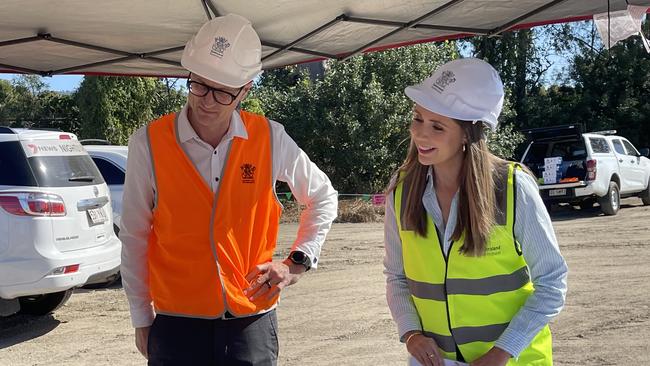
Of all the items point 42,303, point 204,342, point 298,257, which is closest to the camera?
point 204,342

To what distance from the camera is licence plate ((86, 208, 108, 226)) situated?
7.59m


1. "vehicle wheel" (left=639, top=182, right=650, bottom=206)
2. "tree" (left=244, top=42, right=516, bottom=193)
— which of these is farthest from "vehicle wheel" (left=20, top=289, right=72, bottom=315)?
"vehicle wheel" (left=639, top=182, right=650, bottom=206)

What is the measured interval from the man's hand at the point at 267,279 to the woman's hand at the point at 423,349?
1.69 feet

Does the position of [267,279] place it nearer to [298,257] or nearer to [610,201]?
[298,257]

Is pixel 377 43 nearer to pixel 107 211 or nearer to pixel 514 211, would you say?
pixel 514 211

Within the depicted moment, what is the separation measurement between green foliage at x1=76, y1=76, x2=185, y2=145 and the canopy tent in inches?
680

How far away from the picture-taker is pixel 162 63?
461 cm

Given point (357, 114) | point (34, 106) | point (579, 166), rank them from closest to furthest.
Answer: point (579, 166), point (357, 114), point (34, 106)

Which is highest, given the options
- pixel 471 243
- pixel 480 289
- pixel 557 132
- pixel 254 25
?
pixel 254 25

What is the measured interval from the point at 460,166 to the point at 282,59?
252cm

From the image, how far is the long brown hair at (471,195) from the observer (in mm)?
2271

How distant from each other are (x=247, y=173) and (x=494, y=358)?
113 centimetres

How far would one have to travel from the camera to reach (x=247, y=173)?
8.69 feet

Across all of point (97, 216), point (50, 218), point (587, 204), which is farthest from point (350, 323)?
point (587, 204)
